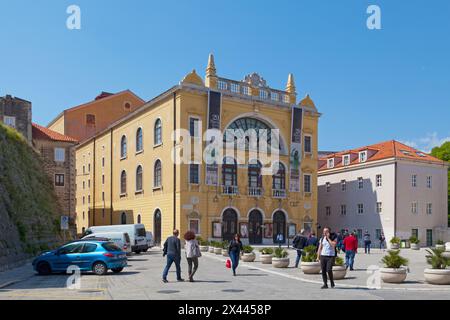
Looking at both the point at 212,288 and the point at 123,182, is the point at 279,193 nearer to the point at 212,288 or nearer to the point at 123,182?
the point at 123,182

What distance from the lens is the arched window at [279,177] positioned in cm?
5228

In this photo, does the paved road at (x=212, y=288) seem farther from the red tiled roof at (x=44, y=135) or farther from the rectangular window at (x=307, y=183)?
the rectangular window at (x=307, y=183)

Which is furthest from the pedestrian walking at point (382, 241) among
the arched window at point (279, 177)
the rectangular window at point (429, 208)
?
the arched window at point (279, 177)

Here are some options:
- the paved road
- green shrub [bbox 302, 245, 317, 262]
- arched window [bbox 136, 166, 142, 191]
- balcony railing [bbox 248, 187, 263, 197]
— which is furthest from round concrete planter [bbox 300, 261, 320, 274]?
arched window [bbox 136, 166, 142, 191]

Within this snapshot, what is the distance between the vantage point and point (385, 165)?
182 ft

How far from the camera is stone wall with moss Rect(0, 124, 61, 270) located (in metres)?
25.4

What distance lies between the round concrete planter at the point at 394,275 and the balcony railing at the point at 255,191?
1331 inches

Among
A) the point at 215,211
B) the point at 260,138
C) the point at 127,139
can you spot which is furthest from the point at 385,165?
the point at 127,139

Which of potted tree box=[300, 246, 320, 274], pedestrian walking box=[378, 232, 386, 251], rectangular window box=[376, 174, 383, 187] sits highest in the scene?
rectangular window box=[376, 174, 383, 187]

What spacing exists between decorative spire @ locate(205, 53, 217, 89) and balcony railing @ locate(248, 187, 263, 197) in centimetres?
1085

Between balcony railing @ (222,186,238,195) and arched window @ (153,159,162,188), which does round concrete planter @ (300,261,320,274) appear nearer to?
balcony railing @ (222,186,238,195)

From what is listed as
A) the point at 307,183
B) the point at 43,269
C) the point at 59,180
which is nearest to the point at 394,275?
the point at 43,269

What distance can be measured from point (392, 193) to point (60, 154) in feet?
118
